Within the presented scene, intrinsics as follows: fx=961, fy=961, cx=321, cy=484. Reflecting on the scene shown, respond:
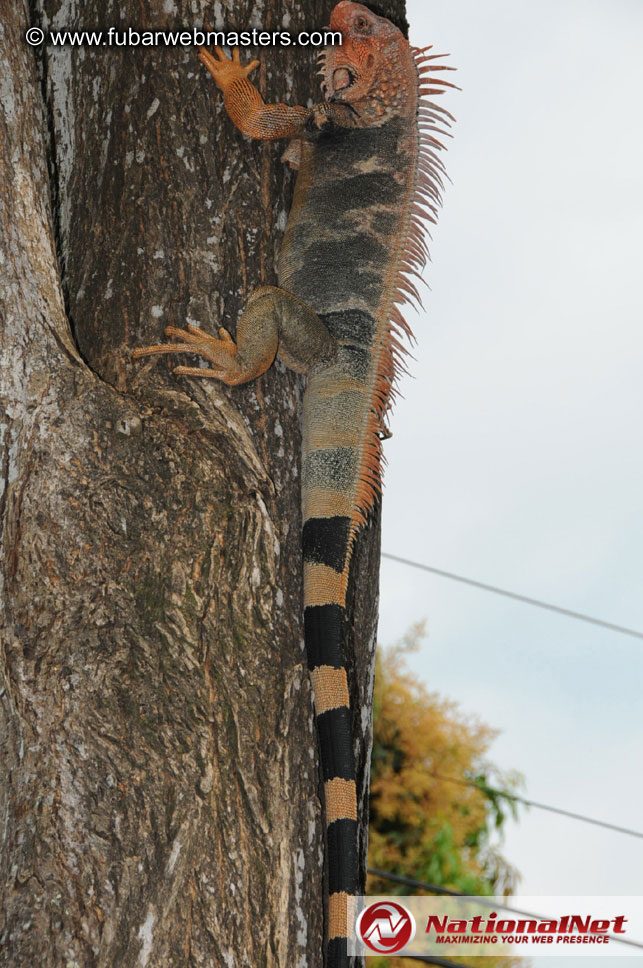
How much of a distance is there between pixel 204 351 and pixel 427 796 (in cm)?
537

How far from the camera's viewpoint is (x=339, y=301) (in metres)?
3.00

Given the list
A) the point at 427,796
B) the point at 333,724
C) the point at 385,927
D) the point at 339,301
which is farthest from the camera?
the point at 427,796

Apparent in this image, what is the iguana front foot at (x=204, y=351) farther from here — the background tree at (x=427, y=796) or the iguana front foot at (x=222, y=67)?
the background tree at (x=427, y=796)

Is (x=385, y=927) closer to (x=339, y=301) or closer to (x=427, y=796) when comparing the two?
(x=339, y=301)

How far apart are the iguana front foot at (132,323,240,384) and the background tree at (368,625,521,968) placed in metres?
4.51

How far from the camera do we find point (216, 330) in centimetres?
256

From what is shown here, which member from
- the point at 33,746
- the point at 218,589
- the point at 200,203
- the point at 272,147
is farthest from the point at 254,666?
the point at 272,147

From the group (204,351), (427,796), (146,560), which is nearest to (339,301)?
(204,351)

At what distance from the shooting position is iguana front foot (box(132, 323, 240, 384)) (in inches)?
95.1

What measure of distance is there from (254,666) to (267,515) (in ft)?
1.21

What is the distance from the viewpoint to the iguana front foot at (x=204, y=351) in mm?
2416

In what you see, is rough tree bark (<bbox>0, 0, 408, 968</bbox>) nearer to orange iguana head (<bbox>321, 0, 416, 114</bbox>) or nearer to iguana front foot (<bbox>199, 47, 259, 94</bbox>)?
iguana front foot (<bbox>199, 47, 259, 94</bbox>)

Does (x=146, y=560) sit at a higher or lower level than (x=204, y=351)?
A: lower

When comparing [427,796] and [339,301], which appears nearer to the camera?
[339,301]
